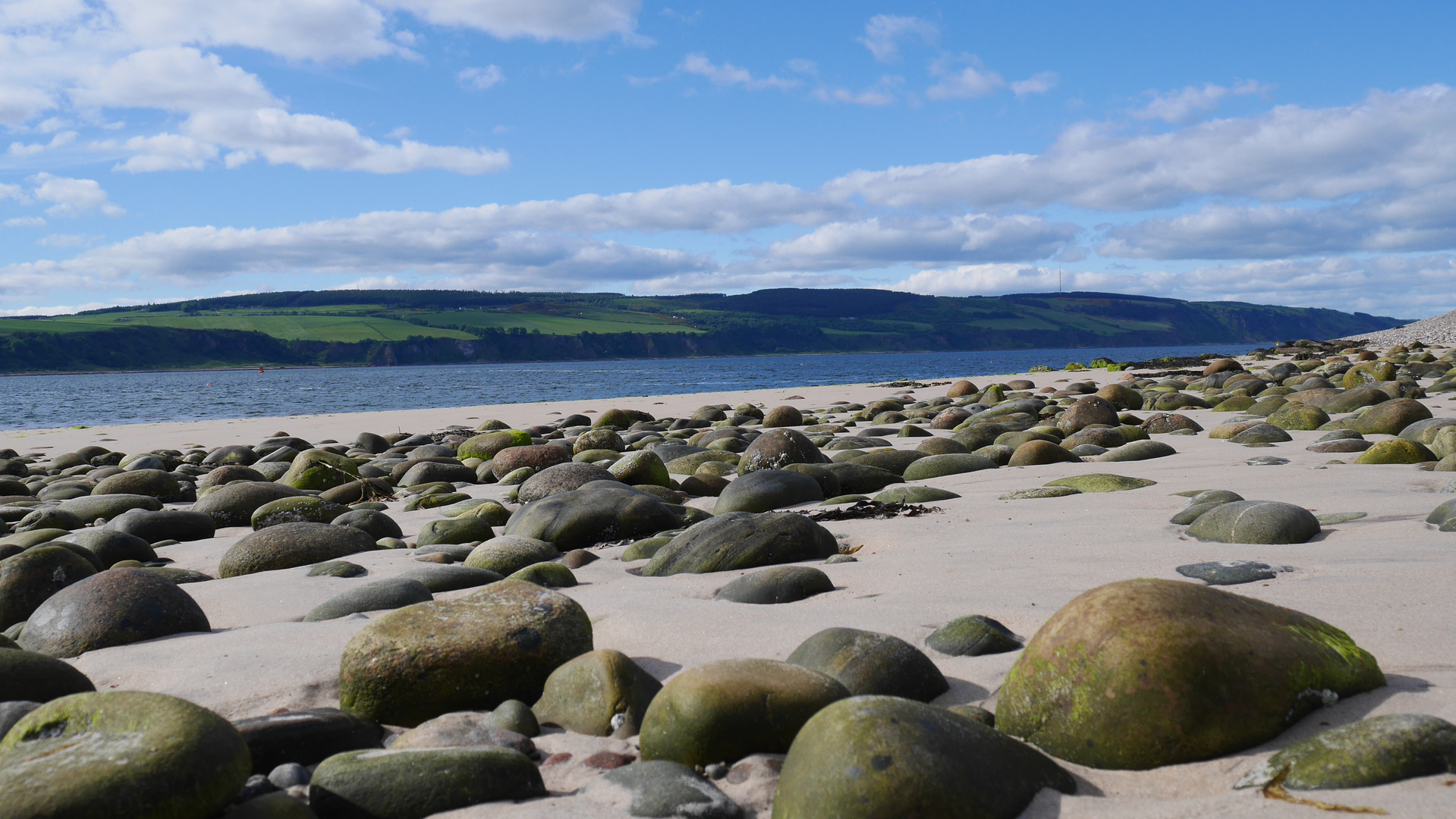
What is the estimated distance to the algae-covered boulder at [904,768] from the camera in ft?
5.53

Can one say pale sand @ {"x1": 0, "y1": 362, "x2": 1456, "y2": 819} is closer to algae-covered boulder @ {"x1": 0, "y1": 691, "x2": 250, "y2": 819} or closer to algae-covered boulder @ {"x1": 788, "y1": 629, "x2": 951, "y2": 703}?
algae-covered boulder @ {"x1": 788, "y1": 629, "x2": 951, "y2": 703}

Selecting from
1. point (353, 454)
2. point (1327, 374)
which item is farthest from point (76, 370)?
point (1327, 374)

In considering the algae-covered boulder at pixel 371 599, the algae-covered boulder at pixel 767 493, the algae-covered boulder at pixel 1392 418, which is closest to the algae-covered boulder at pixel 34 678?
the algae-covered boulder at pixel 371 599

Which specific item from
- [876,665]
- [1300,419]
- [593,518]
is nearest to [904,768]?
[876,665]

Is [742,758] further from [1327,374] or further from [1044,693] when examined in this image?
[1327,374]

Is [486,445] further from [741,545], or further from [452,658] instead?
[452,658]

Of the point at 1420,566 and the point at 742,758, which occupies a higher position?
the point at 1420,566

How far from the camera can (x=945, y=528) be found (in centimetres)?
462

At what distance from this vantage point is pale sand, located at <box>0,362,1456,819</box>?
6.18ft

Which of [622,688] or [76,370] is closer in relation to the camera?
[622,688]

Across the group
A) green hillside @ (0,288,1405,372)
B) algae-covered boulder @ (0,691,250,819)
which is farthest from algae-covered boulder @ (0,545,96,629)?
green hillside @ (0,288,1405,372)

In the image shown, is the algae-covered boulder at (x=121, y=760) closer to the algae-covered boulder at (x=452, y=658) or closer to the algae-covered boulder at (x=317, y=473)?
the algae-covered boulder at (x=452, y=658)

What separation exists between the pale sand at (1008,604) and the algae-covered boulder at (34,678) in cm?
26

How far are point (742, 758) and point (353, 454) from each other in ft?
35.0
